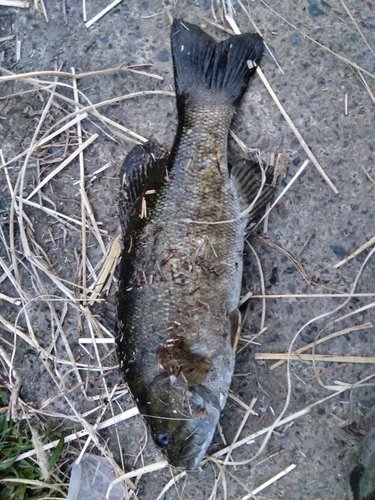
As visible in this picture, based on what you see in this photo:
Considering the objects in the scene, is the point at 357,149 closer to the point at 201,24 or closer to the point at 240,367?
the point at 201,24

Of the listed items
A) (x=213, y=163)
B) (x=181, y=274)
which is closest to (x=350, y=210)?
(x=213, y=163)

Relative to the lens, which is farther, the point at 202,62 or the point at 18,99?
the point at 18,99

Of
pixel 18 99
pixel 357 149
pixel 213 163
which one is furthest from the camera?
pixel 18 99

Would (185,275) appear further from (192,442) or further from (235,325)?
(192,442)

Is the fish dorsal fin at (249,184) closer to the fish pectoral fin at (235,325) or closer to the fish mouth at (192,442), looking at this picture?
the fish pectoral fin at (235,325)

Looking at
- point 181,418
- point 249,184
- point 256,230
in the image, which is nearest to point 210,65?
point 249,184
